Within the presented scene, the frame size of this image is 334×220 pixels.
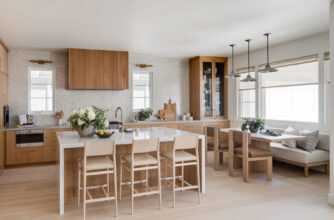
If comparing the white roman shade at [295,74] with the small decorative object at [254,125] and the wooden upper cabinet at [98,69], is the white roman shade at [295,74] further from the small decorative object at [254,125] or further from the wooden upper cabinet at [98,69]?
the wooden upper cabinet at [98,69]

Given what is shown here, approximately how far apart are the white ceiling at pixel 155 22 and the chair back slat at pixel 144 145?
184cm

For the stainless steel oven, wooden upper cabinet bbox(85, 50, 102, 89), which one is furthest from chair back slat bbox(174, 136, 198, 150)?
the stainless steel oven

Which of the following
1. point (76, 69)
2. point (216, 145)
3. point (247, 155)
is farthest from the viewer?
point (76, 69)

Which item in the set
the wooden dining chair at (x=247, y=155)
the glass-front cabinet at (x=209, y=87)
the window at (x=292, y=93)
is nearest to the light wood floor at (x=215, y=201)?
the wooden dining chair at (x=247, y=155)

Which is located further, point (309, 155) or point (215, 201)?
point (309, 155)

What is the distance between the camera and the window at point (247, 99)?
22.4 ft

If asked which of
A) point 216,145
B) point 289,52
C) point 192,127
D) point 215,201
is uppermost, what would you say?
point 289,52

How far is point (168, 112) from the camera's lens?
24.7 feet

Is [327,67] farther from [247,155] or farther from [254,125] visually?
[247,155]

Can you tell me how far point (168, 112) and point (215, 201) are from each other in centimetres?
420

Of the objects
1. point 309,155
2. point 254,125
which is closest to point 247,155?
point 254,125

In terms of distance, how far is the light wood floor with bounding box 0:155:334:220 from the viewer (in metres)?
3.12

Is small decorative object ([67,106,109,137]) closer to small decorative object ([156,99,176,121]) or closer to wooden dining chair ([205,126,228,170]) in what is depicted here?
wooden dining chair ([205,126,228,170])

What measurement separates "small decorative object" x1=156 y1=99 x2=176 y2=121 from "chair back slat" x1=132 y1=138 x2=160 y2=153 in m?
Result: 4.17
